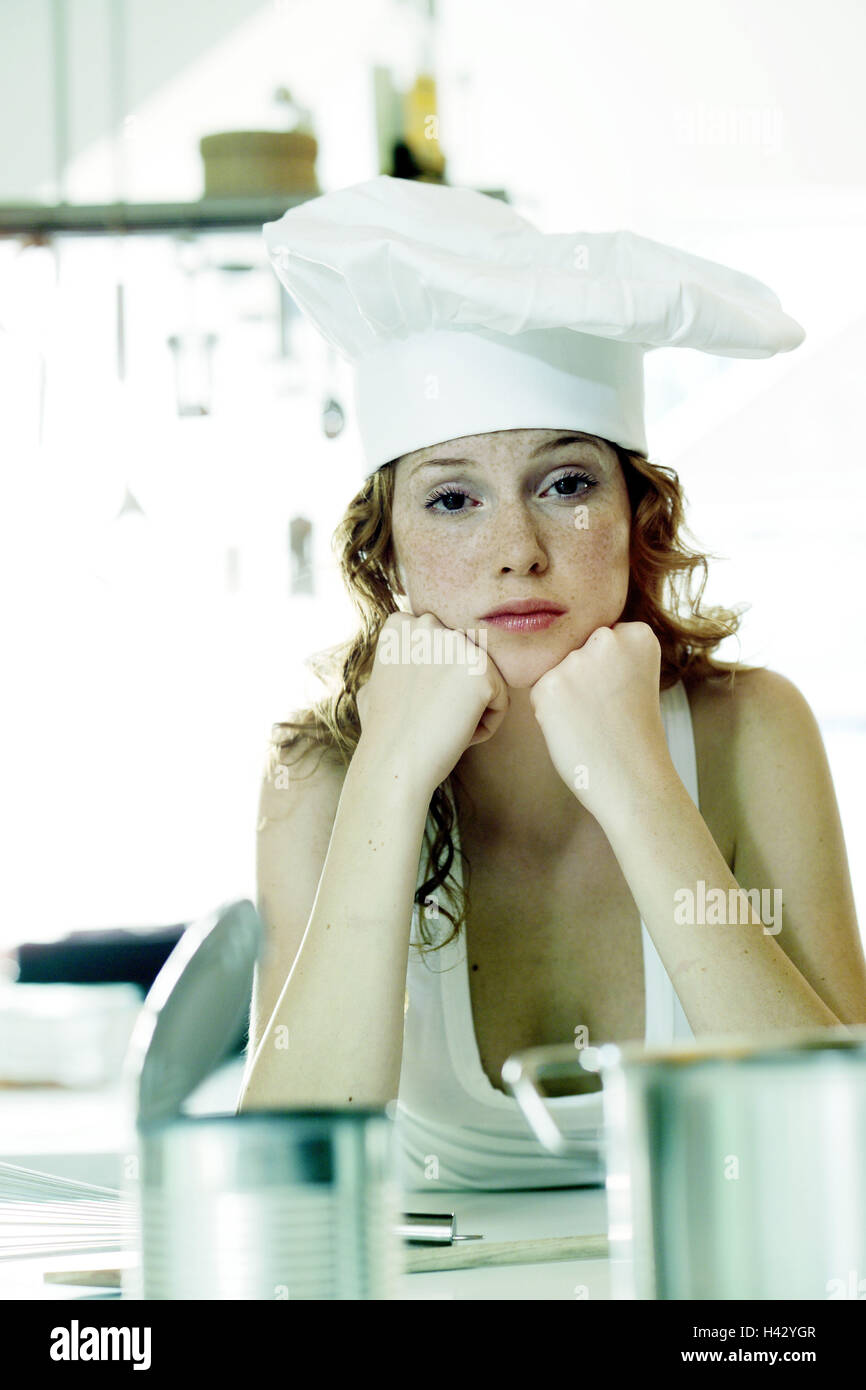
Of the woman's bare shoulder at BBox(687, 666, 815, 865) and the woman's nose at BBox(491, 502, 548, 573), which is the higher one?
the woman's nose at BBox(491, 502, 548, 573)

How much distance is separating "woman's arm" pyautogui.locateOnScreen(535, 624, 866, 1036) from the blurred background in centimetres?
150

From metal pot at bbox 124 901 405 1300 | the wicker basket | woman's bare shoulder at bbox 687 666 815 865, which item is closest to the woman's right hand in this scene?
woman's bare shoulder at bbox 687 666 815 865

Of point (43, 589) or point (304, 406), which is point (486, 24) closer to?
point (304, 406)

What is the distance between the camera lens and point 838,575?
355 centimetres

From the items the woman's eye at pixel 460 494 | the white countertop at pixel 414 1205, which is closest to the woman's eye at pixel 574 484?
the woman's eye at pixel 460 494

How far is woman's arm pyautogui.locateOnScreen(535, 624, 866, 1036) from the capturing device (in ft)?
2.57

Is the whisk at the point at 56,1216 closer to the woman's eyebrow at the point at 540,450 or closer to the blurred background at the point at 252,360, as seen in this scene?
the woman's eyebrow at the point at 540,450

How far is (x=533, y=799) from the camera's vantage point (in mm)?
1167

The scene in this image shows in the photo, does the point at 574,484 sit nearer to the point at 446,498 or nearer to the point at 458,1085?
the point at 446,498

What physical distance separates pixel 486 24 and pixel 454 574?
2460 millimetres

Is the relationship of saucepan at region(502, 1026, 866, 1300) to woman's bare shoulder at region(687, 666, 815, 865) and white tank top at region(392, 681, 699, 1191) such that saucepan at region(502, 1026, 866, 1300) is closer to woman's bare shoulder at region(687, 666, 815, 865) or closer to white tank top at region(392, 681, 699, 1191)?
white tank top at region(392, 681, 699, 1191)

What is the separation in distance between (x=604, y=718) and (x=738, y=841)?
0.29 m

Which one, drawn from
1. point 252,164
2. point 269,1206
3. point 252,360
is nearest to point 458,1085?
point 269,1206
